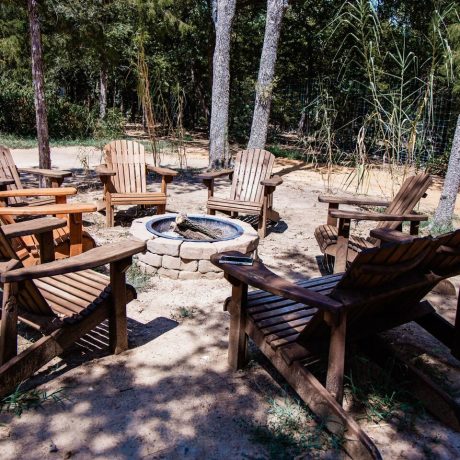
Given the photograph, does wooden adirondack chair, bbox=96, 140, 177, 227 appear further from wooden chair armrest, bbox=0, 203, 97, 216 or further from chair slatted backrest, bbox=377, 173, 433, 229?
chair slatted backrest, bbox=377, 173, 433, 229

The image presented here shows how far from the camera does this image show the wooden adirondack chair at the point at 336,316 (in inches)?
63.9

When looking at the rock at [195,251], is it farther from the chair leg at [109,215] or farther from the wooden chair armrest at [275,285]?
the chair leg at [109,215]

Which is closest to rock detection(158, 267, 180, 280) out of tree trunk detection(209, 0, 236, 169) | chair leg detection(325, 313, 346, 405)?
chair leg detection(325, 313, 346, 405)

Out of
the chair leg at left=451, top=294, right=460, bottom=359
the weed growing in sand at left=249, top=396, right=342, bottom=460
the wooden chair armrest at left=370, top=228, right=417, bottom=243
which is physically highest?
the wooden chair armrest at left=370, top=228, right=417, bottom=243

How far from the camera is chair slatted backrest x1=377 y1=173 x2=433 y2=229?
3.47m

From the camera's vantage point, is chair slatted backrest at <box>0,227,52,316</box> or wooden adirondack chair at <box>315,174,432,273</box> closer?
chair slatted backrest at <box>0,227,52,316</box>

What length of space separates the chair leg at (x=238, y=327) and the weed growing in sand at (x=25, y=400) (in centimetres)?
80

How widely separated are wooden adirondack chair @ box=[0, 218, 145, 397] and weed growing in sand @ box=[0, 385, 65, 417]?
0.21ft

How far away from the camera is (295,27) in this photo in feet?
43.0

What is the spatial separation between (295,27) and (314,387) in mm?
13150

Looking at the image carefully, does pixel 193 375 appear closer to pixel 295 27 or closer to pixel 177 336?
pixel 177 336

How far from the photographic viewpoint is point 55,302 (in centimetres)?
219

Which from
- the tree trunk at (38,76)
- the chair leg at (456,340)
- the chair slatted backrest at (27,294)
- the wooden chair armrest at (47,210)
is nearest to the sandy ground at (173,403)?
the chair leg at (456,340)

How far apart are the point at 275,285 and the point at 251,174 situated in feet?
11.1
